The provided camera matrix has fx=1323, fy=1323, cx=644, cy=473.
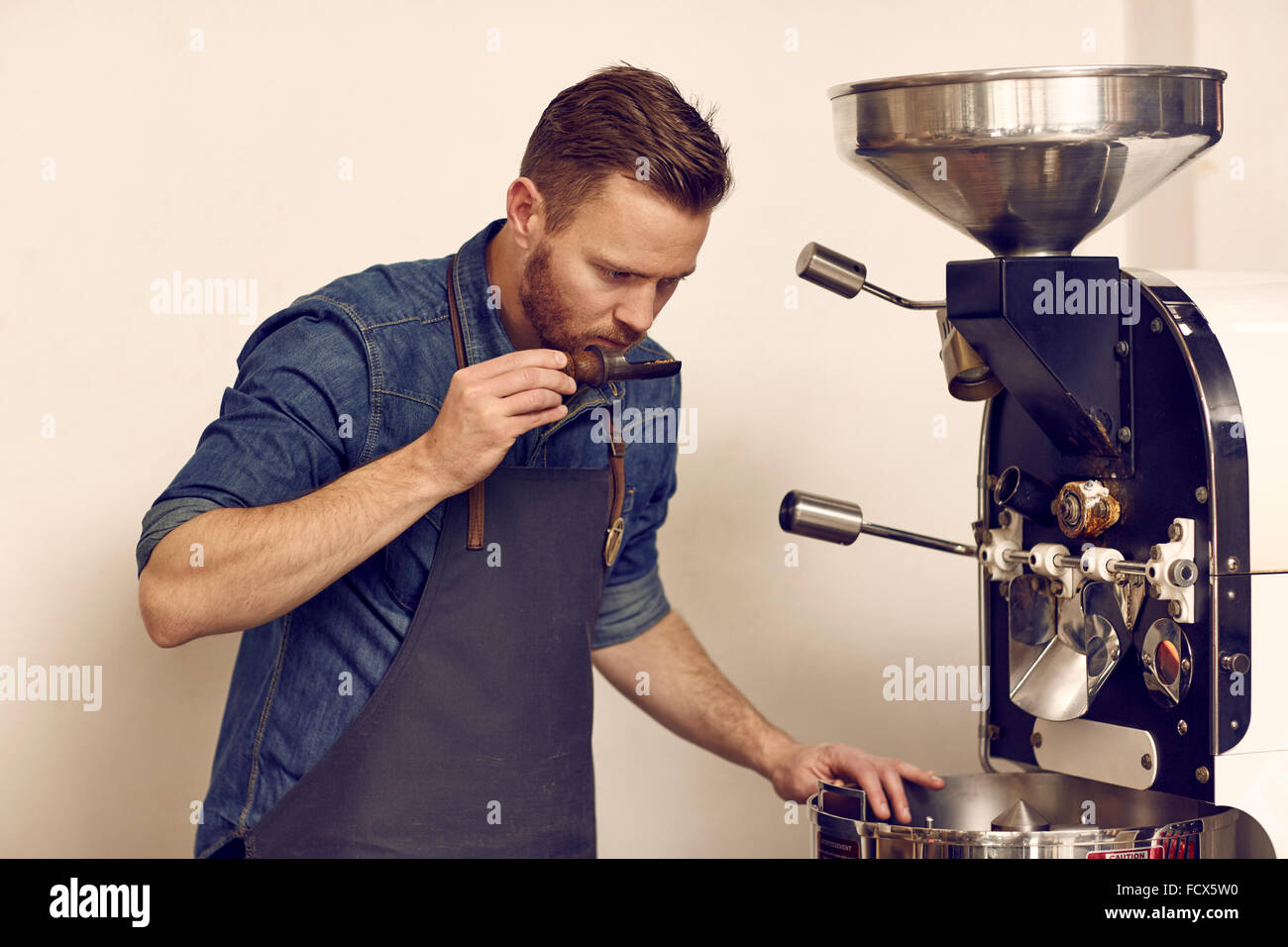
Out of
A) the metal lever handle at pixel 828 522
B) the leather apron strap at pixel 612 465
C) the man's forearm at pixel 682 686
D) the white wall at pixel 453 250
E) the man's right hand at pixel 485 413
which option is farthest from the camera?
the white wall at pixel 453 250

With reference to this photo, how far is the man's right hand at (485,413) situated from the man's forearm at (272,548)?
2cm

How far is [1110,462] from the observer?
1.23 meters

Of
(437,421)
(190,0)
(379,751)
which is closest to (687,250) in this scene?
(437,421)

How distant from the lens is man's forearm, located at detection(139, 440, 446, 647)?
120 centimetres

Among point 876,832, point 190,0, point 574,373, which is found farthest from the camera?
point 190,0

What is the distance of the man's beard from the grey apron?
99 mm

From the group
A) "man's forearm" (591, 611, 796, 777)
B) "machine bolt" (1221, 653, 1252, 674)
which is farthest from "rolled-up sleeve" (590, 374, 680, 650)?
"machine bolt" (1221, 653, 1252, 674)

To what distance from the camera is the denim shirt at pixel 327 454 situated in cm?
129

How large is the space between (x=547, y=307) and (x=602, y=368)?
14 cm

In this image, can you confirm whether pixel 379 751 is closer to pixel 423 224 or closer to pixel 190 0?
pixel 423 224

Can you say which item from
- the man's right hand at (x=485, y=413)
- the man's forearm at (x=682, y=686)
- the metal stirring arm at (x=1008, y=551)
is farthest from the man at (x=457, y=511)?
the metal stirring arm at (x=1008, y=551)

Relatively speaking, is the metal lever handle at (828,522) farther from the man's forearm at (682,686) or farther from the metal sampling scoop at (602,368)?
the man's forearm at (682,686)
